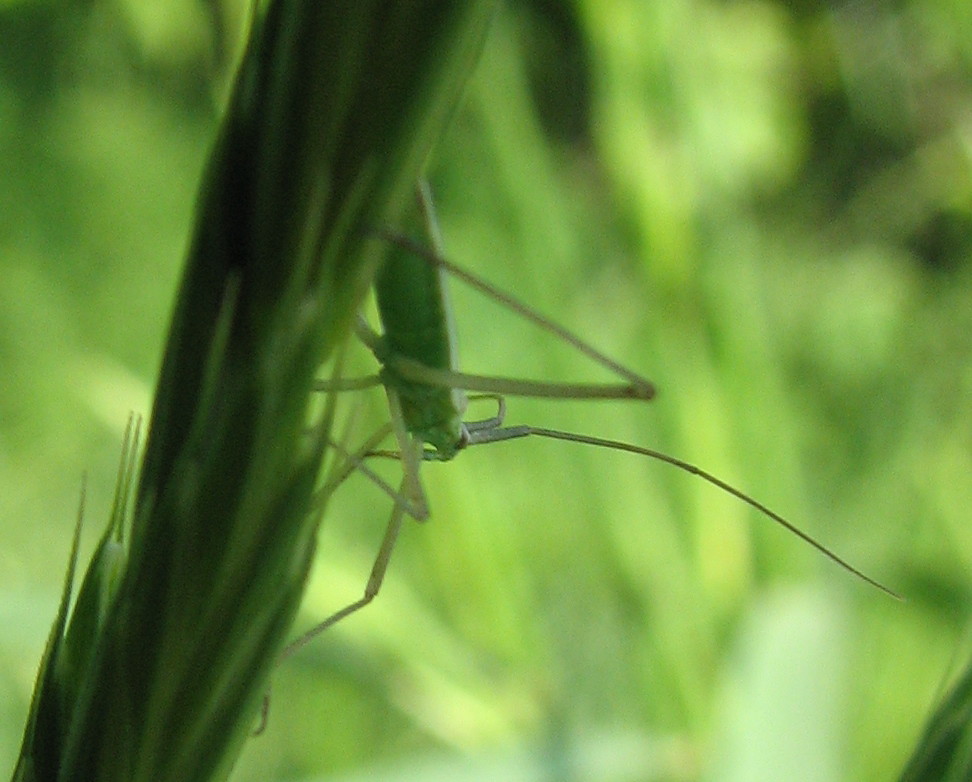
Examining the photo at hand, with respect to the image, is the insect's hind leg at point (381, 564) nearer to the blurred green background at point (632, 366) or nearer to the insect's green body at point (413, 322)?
the insect's green body at point (413, 322)

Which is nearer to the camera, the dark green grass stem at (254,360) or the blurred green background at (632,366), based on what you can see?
the dark green grass stem at (254,360)

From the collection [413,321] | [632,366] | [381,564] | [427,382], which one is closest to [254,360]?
[427,382]

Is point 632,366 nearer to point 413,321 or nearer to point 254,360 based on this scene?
point 413,321

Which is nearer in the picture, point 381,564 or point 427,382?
point 427,382

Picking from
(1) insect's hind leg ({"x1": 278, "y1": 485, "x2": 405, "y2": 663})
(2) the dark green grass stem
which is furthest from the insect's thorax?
(2) the dark green grass stem

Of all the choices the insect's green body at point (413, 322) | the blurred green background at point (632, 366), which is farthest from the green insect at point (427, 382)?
the blurred green background at point (632, 366)

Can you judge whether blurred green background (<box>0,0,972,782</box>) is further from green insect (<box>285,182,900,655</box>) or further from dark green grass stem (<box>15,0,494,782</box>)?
dark green grass stem (<box>15,0,494,782</box>)
